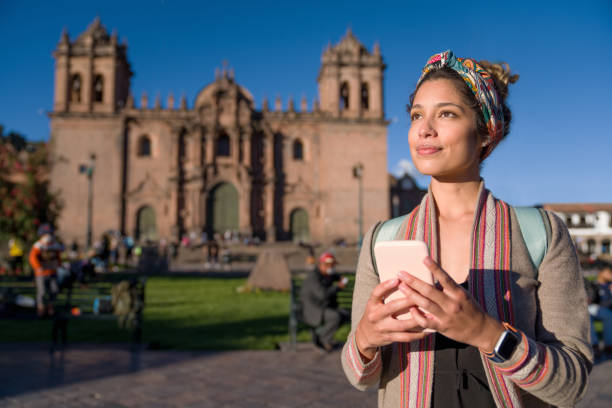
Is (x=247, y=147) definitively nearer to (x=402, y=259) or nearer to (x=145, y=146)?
(x=145, y=146)

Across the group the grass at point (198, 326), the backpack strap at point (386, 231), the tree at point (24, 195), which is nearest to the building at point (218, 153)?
the tree at point (24, 195)

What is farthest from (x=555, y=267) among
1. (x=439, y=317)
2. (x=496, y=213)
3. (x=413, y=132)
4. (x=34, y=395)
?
(x=34, y=395)

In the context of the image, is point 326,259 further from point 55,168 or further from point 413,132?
point 55,168

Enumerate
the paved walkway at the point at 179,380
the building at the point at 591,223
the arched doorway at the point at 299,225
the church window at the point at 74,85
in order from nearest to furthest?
the paved walkway at the point at 179,380, the church window at the point at 74,85, the arched doorway at the point at 299,225, the building at the point at 591,223

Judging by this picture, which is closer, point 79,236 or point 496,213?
point 496,213

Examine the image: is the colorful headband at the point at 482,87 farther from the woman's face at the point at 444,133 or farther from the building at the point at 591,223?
the building at the point at 591,223

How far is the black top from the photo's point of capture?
134 cm

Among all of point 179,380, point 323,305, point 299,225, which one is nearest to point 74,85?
point 299,225

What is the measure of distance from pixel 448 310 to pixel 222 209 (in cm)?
3437

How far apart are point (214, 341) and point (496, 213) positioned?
19.5ft

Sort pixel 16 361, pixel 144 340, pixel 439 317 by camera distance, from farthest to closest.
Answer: pixel 144 340 → pixel 16 361 → pixel 439 317

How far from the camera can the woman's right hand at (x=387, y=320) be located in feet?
3.65

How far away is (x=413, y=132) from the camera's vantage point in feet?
4.68

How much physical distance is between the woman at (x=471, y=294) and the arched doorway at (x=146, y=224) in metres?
34.6
